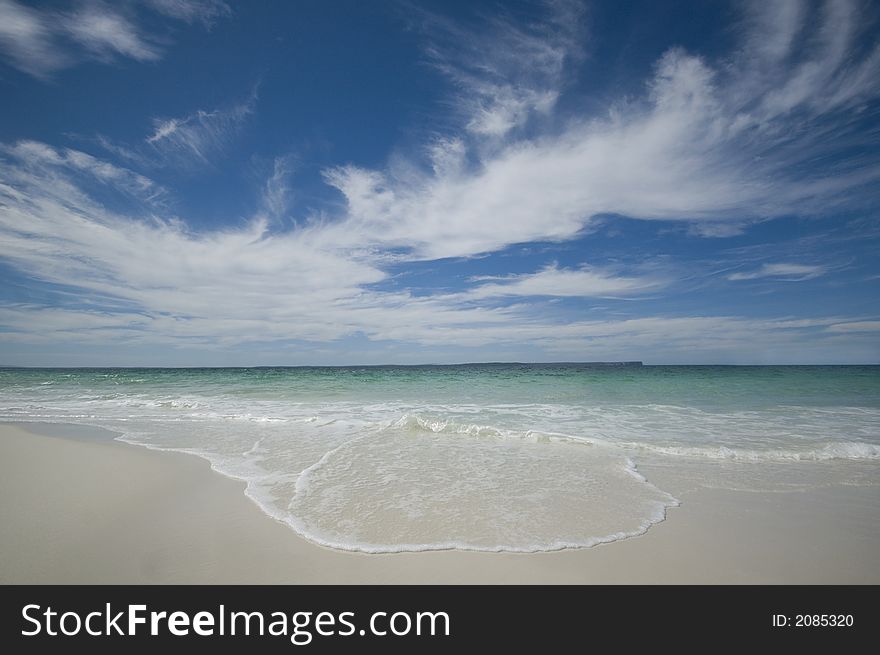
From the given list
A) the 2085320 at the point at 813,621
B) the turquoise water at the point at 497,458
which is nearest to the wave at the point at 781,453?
the turquoise water at the point at 497,458

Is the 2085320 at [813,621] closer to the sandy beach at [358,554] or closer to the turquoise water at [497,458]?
the sandy beach at [358,554]

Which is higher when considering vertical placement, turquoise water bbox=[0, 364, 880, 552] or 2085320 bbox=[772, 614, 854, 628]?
turquoise water bbox=[0, 364, 880, 552]

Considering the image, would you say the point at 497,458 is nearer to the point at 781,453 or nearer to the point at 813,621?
the point at 813,621

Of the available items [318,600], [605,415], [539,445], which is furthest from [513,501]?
[605,415]

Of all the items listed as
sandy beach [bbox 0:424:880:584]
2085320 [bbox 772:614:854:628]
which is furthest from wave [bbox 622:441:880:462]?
2085320 [bbox 772:614:854:628]

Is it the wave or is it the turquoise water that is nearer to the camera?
the turquoise water

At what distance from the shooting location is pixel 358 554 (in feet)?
12.2

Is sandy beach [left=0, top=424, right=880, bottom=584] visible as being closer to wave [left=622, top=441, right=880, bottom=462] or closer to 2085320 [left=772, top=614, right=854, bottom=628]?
2085320 [left=772, top=614, right=854, bottom=628]

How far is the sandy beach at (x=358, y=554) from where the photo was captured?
3357 mm

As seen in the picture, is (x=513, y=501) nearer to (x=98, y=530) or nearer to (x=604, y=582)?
(x=604, y=582)

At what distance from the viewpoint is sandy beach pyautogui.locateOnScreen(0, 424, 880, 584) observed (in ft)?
11.0

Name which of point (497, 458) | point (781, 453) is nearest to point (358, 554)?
point (497, 458)

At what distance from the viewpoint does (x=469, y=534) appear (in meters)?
4.13

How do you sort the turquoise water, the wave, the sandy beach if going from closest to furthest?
1. the sandy beach
2. the turquoise water
3. the wave
